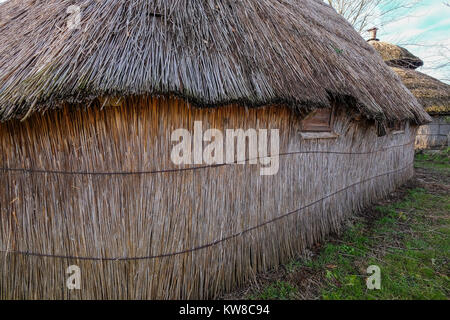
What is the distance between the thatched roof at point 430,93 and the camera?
32.7ft

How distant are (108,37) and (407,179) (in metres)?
8.15

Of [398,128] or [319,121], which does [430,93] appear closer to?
[398,128]

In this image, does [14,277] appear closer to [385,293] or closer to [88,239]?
[88,239]

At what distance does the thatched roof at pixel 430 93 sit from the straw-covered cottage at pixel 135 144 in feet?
35.1

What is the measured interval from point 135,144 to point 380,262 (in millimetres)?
3356

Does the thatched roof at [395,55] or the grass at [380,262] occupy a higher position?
the thatched roof at [395,55]

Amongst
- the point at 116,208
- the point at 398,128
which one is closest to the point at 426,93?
the point at 398,128

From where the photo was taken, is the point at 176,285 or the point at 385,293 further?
the point at 385,293

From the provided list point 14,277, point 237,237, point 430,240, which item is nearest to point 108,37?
point 237,237

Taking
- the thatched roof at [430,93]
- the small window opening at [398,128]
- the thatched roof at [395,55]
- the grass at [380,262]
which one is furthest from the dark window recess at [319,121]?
the thatched roof at [395,55]

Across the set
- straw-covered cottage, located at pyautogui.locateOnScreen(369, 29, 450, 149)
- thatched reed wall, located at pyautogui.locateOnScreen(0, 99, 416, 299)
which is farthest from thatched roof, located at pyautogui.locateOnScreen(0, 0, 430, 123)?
straw-covered cottage, located at pyautogui.locateOnScreen(369, 29, 450, 149)

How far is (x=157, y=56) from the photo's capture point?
2.00 m

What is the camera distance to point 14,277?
2277 millimetres

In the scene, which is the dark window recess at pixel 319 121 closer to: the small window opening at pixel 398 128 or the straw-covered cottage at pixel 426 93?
the small window opening at pixel 398 128
